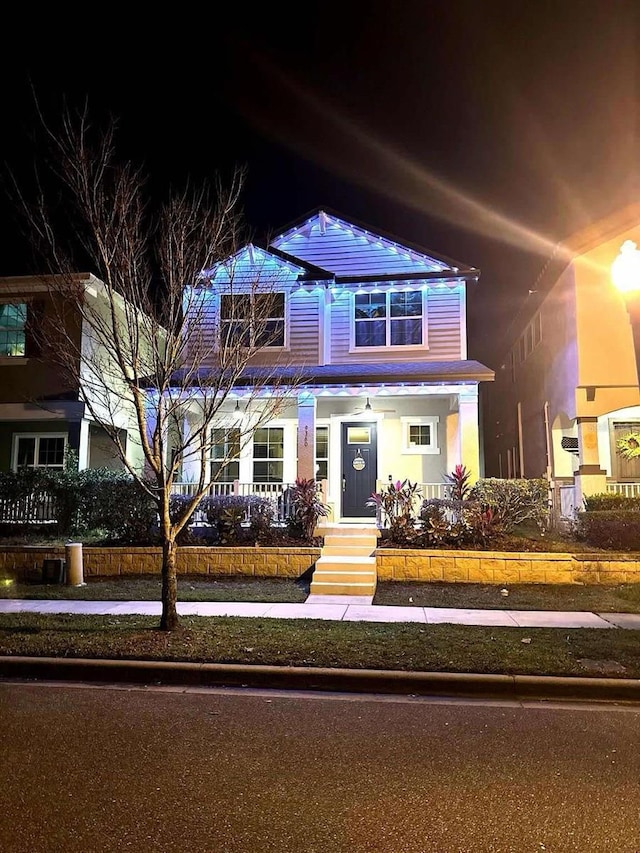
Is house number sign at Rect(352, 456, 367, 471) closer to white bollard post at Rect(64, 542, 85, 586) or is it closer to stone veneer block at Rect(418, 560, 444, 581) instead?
stone veneer block at Rect(418, 560, 444, 581)

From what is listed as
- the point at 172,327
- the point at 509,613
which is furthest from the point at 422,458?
the point at 172,327

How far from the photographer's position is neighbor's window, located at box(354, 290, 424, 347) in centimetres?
1558

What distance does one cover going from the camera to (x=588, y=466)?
1316cm

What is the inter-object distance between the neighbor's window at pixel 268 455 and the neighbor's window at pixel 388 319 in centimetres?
316

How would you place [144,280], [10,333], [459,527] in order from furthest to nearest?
[10,333], [459,527], [144,280]

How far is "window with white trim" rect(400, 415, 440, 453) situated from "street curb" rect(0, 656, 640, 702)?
9.76 metres

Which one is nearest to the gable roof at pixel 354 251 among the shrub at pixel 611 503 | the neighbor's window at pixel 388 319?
the neighbor's window at pixel 388 319

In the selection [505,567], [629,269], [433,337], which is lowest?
[505,567]

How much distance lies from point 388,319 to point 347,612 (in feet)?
28.7

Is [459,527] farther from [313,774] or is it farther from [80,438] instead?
[80,438]

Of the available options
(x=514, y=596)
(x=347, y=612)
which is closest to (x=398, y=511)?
(x=514, y=596)

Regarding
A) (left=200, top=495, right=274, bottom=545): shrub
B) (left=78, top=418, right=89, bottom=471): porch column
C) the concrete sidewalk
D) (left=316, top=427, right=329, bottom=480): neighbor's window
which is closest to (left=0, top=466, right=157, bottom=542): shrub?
(left=200, top=495, right=274, bottom=545): shrub

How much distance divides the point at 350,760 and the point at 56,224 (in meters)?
7.68

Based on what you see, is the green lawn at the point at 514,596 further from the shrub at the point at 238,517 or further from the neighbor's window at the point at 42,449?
the neighbor's window at the point at 42,449
